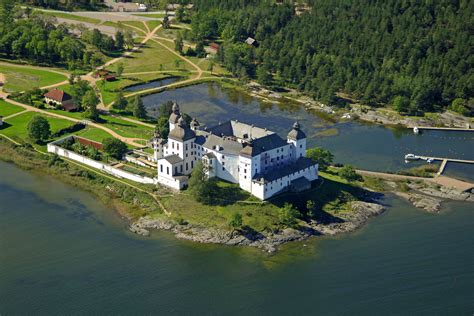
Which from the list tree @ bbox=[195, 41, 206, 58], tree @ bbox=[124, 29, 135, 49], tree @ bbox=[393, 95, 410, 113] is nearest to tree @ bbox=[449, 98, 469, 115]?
tree @ bbox=[393, 95, 410, 113]

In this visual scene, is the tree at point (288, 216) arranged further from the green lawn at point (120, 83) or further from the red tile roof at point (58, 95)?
the red tile roof at point (58, 95)

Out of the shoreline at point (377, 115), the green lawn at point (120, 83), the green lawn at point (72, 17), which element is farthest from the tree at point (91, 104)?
the green lawn at point (72, 17)

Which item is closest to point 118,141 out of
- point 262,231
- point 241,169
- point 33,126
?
point 33,126

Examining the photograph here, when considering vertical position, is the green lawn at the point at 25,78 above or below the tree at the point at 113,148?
above

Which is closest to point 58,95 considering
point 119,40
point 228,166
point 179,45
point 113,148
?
point 113,148

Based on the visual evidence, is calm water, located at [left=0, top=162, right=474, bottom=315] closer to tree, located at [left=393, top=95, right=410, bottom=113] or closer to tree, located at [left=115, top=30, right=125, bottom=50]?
tree, located at [left=393, top=95, right=410, bottom=113]
